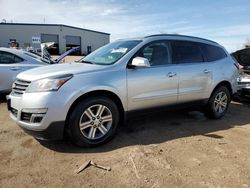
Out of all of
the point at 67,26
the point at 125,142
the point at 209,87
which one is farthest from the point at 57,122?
the point at 67,26

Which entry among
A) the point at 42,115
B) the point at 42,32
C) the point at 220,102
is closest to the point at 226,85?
the point at 220,102

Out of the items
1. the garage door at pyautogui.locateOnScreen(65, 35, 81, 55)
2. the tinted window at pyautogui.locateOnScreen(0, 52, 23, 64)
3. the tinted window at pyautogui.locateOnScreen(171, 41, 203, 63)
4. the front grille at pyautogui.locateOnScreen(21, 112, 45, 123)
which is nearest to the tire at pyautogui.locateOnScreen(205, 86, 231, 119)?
the tinted window at pyautogui.locateOnScreen(171, 41, 203, 63)

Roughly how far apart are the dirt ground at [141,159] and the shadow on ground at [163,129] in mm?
15

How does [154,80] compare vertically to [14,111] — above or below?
above

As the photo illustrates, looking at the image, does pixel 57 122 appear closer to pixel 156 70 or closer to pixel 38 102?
pixel 38 102

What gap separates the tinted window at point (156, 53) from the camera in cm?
467

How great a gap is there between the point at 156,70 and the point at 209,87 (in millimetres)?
1523

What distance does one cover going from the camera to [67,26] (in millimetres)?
44219

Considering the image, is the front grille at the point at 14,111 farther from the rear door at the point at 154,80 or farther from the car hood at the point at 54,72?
the rear door at the point at 154,80

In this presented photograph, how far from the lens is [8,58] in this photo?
22.7ft

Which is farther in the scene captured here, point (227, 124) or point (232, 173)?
point (227, 124)

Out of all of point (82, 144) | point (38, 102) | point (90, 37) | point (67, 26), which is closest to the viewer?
point (38, 102)

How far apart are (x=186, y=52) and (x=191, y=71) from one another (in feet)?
1.35

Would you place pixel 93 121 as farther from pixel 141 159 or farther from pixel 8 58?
pixel 8 58
